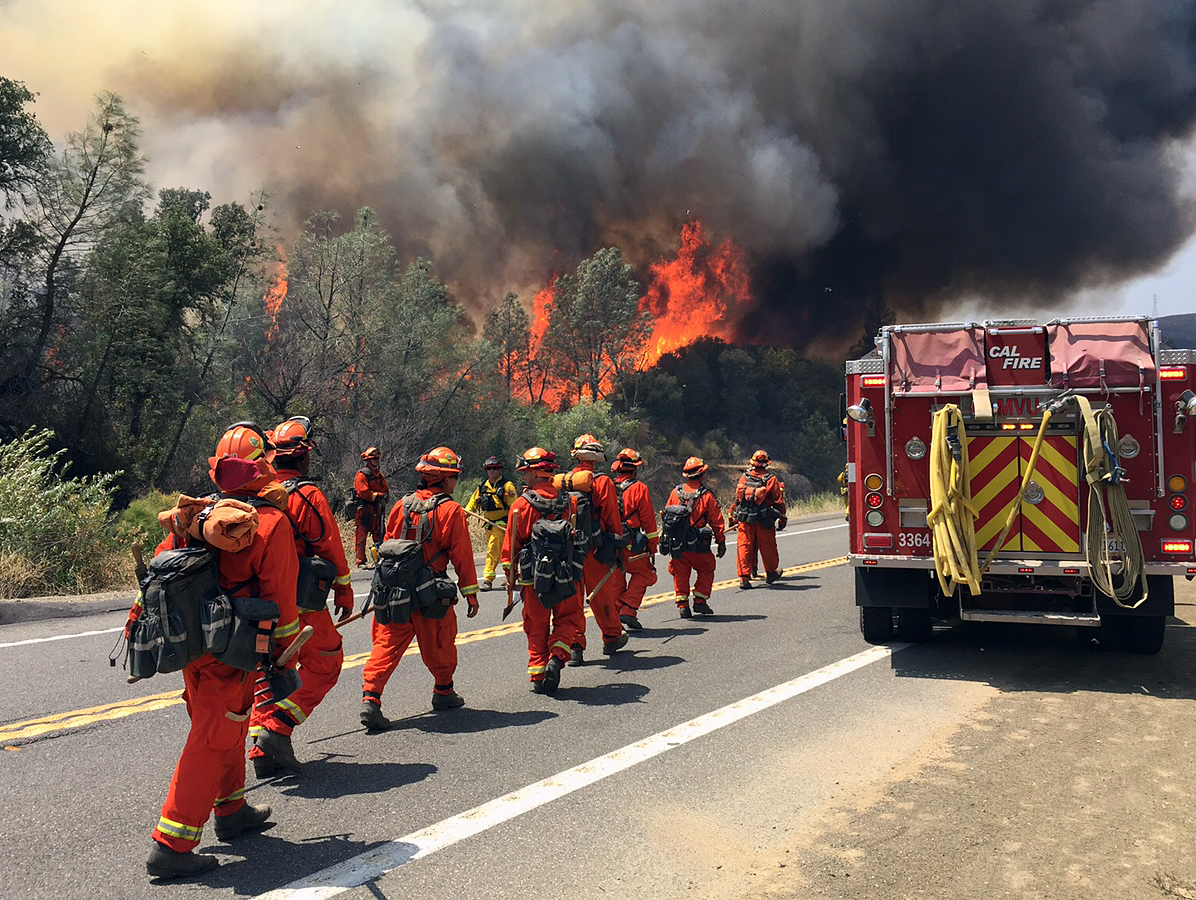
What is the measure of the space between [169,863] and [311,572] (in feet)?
5.80

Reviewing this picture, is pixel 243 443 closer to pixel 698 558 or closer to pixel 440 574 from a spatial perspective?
pixel 440 574

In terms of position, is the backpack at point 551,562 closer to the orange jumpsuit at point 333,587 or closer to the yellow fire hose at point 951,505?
the orange jumpsuit at point 333,587

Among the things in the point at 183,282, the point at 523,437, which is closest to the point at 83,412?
the point at 183,282

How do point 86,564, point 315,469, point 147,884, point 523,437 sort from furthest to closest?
1. point 523,437
2. point 315,469
3. point 86,564
4. point 147,884

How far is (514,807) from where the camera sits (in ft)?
14.8

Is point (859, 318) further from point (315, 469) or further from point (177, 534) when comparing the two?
point (177, 534)

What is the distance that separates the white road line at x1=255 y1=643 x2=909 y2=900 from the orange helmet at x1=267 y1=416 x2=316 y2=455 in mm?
2405

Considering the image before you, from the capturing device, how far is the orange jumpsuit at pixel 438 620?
6.11 meters

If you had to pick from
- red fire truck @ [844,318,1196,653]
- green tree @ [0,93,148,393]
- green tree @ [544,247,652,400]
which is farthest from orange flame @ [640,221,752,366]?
red fire truck @ [844,318,1196,653]

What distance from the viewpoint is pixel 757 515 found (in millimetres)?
12312

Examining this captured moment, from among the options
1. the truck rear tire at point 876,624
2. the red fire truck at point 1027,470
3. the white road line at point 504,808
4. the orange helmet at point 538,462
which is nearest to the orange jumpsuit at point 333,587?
the white road line at point 504,808

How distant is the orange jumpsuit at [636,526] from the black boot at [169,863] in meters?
5.47

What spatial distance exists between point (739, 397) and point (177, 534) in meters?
52.1

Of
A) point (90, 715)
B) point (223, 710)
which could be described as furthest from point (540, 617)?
point (223, 710)
